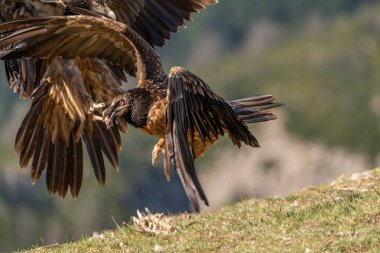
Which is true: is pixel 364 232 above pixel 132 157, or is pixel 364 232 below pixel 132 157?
above

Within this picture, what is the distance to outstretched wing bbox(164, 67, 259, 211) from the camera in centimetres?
849

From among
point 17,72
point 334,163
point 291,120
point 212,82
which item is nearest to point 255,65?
point 212,82

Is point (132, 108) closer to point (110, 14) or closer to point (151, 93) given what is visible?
point (151, 93)

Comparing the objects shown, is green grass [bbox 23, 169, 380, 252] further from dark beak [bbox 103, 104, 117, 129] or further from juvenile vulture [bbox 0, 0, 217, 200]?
juvenile vulture [bbox 0, 0, 217, 200]

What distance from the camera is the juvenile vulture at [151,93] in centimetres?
884

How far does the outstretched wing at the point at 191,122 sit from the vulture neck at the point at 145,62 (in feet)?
3.18

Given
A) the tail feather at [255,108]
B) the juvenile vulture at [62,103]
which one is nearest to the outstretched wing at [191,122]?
the tail feather at [255,108]

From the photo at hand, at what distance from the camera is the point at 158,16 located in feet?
43.0

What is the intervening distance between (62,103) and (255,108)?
2.44 m

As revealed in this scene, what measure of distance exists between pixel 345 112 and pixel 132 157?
38.9 meters

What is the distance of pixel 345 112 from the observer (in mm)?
158250

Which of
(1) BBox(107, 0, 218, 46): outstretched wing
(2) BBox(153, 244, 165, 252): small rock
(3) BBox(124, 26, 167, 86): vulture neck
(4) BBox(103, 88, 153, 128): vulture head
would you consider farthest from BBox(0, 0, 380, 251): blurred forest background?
(2) BBox(153, 244, 165, 252): small rock

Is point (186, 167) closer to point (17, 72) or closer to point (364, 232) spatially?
point (364, 232)

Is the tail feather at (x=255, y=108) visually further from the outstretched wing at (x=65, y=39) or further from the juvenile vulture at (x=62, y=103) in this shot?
the juvenile vulture at (x=62, y=103)
